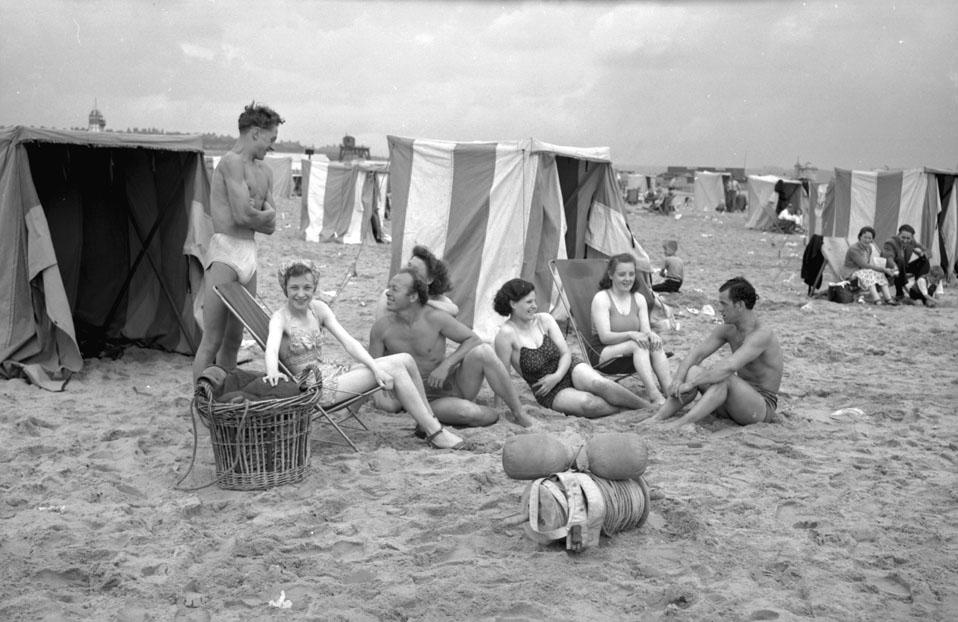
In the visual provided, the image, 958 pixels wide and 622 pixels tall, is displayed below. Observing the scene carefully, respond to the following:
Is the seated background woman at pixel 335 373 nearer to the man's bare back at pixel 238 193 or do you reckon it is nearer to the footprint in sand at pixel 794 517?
the man's bare back at pixel 238 193

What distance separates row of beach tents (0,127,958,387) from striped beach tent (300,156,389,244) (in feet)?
28.3

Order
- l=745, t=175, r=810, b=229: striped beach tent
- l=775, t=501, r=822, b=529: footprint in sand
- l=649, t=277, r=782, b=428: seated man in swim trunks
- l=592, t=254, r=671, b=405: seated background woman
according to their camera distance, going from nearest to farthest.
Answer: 1. l=775, t=501, r=822, b=529: footprint in sand
2. l=649, t=277, r=782, b=428: seated man in swim trunks
3. l=592, t=254, r=671, b=405: seated background woman
4. l=745, t=175, r=810, b=229: striped beach tent

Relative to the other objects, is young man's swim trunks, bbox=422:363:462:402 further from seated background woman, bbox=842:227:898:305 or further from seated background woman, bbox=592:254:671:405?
seated background woman, bbox=842:227:898:305

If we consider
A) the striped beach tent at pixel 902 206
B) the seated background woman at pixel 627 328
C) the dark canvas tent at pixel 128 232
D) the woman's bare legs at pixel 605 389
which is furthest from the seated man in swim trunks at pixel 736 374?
the striped beach tent at pixel 902 206

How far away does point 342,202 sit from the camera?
53.2 ft

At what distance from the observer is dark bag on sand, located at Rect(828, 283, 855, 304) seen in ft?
32.4

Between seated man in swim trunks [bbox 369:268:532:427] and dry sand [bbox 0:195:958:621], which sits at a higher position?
seated man in swim trunks [bbox 369:268:532:427]

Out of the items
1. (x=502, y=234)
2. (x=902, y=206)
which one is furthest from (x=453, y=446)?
(x=902, y=206)

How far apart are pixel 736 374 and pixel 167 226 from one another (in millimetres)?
4355

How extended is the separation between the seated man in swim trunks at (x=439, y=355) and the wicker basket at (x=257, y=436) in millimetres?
1002

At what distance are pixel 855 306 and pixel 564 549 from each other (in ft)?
25.5

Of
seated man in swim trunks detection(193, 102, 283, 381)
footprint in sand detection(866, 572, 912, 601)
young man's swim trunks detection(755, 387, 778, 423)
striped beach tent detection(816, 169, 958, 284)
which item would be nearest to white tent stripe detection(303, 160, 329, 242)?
striped beach tent detection(816, 169, 958, 284)

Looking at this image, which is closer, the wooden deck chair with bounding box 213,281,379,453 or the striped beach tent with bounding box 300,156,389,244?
the wooden deck chair with bounding box 213,281,379,453

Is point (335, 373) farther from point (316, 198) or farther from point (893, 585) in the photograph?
point (316, 198)
